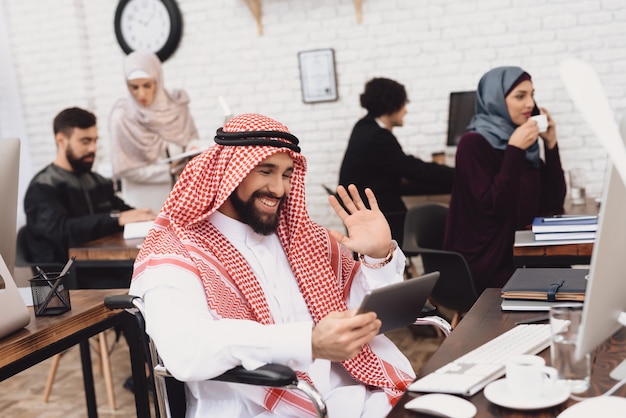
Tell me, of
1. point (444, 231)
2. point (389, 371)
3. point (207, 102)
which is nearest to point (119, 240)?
point (444, 231)

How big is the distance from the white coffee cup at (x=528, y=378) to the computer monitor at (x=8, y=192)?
145 cm

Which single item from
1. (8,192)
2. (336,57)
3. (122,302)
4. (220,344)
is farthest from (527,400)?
(336,57)

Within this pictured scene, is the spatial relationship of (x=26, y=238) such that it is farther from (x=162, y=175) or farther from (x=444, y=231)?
(x=444, y=231)

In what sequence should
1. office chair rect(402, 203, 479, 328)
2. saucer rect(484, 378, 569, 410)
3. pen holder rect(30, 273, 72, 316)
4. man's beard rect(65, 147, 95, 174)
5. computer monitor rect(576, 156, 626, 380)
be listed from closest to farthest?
computer monitor rect(576, 156, 626, 380) → saucer rect(484, 378, 569, 410) → pen holder rect(30, 273, 72, 316) → office chair rect(402, 203, 479, 328) → man's beard rect(65, 147, 95, 174)

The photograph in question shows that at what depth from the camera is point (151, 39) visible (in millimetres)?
5281

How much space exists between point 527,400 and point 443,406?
0.44ft

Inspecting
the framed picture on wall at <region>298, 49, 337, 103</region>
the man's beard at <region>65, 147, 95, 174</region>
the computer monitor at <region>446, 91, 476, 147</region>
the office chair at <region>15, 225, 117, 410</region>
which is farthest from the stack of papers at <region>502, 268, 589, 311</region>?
the framed picture on wall at <region>298, 49, 337, 103</region>

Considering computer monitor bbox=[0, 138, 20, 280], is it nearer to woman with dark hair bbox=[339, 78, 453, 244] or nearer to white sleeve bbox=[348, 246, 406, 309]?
white sleeve bbox=[348, 246, 406, 309]

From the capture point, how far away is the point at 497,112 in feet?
10.2

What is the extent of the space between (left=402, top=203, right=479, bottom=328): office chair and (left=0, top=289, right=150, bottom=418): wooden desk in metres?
1.27

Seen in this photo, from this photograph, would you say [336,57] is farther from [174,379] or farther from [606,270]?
[606,270]

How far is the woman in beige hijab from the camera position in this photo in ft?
14.1

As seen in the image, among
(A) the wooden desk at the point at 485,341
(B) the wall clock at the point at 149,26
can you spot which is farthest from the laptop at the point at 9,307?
(B) the wall clock at the point at 149,26

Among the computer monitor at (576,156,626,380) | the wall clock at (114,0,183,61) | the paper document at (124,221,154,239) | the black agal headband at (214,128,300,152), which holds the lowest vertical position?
the paper document at (124,221,154,239)
